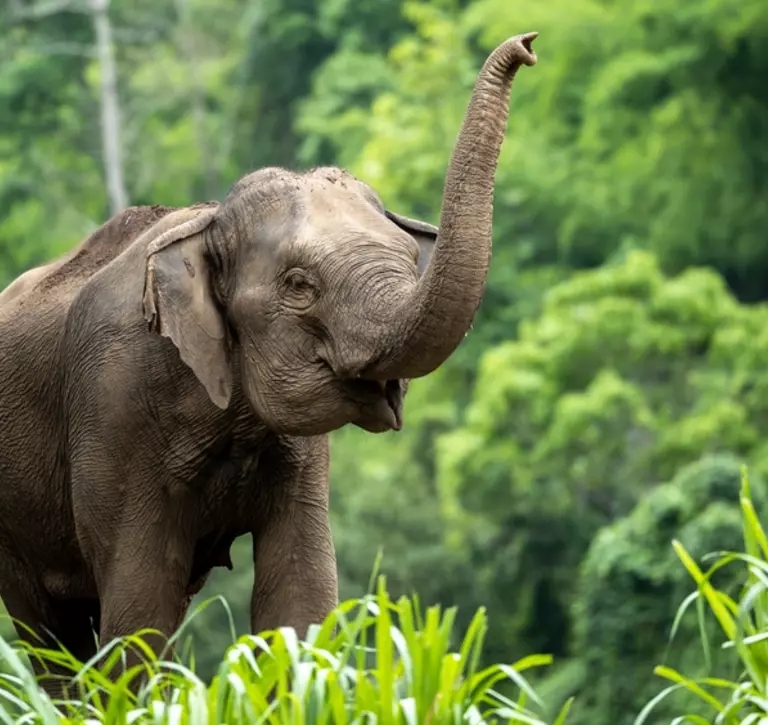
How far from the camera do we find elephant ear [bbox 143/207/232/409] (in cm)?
732

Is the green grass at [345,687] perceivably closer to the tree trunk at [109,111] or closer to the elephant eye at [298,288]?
the elephant eye at [298,288]

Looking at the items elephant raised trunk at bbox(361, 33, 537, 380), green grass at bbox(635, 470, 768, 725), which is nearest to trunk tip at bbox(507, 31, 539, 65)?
elephant raised trunk at bbox(361, 33, 537, 380)

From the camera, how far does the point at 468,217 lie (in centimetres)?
671

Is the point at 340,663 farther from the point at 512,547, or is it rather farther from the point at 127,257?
the point at 512,547

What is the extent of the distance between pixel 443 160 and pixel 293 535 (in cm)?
4150

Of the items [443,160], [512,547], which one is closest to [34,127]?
[443,160]

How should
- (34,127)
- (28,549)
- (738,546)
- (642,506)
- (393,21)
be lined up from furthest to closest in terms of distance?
(393,21) → (34,127) → (642,506) → (738,546) → (28,549)

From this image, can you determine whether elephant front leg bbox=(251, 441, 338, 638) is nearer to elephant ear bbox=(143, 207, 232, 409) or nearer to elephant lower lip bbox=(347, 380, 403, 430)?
elephant ear bbox=(143, 207, 232, 409)

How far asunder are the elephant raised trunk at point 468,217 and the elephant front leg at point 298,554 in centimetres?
106

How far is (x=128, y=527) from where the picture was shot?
7648mm

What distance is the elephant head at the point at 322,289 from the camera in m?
6.75

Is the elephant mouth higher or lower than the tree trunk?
lower

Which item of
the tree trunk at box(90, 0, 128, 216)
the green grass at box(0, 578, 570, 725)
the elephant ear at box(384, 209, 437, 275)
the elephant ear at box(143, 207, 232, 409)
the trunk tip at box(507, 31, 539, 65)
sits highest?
the tree trunk at box(90, 0, 128, 216)

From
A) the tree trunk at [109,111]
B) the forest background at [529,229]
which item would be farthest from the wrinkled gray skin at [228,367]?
the tree trunk at [109,111]
